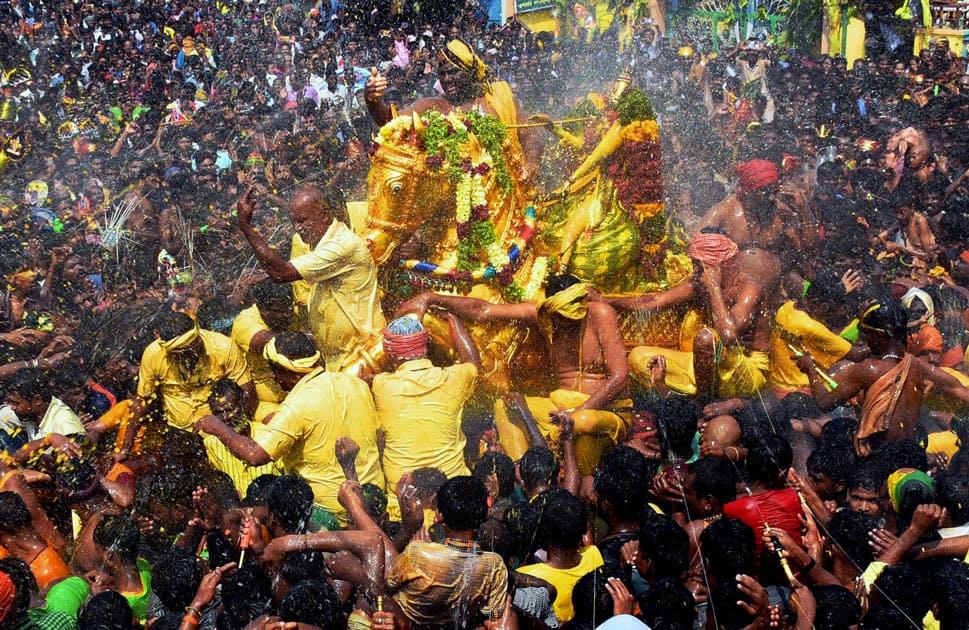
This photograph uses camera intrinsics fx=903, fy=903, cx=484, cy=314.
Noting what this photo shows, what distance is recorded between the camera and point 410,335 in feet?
19.5

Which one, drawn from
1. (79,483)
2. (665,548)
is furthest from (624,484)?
(79,483)

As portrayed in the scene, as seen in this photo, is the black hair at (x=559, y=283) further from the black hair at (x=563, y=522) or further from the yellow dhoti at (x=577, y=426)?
the black hair at (x=563, y=522)

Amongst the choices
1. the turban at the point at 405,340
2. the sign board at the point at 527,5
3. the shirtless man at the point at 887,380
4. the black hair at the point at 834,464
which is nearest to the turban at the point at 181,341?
the turban at the point at 405,340

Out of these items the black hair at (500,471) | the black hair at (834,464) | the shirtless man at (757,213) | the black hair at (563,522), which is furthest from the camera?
the shirtless man at (757,213)

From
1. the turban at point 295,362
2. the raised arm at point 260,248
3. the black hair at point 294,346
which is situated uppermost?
the raised arm at point 260,248

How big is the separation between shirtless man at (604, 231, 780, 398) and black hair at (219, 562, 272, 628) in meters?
3.43

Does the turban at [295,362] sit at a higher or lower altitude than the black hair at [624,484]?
higher

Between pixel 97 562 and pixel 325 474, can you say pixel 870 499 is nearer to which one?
pixel 325 474

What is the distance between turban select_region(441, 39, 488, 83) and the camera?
7.62m

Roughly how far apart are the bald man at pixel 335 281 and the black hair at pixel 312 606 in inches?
112

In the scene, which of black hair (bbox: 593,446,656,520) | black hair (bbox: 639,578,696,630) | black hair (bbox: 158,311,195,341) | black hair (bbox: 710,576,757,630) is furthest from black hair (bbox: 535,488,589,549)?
black hair (bbox: 158,311,195,341)

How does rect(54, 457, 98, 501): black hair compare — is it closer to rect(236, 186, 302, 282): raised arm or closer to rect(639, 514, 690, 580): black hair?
rect(236, 186, 302, 282): raised arm

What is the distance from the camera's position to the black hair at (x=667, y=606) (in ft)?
12.6

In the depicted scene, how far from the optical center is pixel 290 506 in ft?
16.0
